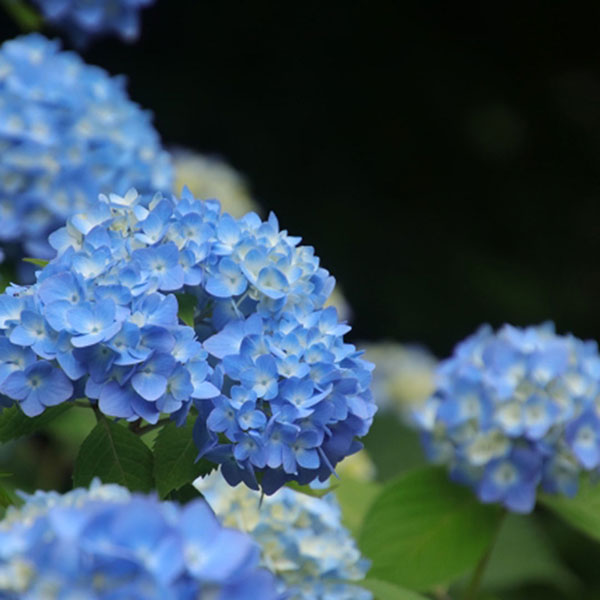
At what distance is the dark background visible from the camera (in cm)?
376

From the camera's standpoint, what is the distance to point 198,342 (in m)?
1.06

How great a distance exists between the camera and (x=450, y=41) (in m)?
3.98

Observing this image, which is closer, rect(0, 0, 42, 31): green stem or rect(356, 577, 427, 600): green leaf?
rect(356, 577, 427, 600): green leaf

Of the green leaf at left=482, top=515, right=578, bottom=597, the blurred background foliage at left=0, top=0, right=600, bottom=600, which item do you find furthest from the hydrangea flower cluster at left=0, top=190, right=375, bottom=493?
the blurred background foliage at left=0, top=0, right=600, bottom=600

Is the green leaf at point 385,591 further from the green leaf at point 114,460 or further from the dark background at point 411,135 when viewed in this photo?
the dark background at point 411,135

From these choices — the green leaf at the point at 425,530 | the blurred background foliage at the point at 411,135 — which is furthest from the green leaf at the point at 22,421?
the blurred background foliage at the point at 411,135

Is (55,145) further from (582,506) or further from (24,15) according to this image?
(582,506)

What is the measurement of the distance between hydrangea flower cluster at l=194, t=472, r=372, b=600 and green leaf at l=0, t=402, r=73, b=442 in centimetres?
25

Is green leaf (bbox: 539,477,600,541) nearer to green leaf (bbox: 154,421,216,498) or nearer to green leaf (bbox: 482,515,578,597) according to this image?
green leaf (bbox: 482,515,578,597)

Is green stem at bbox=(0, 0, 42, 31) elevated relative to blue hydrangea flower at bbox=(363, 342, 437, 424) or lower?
elevated

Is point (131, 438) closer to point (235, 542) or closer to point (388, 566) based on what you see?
point (235, 542)

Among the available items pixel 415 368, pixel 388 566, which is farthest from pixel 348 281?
pixel 388 566

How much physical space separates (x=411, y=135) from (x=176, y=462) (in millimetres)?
3174

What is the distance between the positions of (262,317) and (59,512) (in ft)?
1.25
